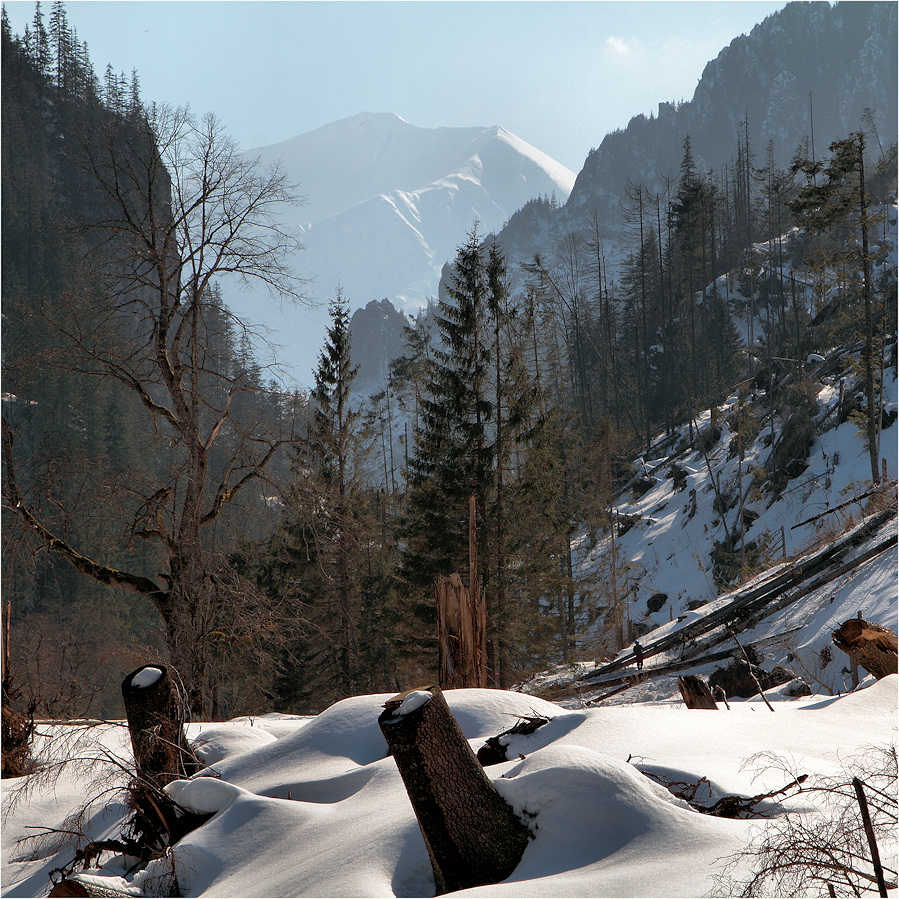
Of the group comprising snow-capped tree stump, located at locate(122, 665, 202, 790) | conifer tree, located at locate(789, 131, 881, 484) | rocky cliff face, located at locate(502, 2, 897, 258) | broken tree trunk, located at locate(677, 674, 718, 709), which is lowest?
broken tree trunk, located at locate(677, 674, 718, 709)

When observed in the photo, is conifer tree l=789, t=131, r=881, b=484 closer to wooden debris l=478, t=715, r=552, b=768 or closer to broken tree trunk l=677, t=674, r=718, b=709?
broken tree trunk l=677, t=674, r=718, b=709

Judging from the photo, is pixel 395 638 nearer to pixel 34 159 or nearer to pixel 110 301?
pixel 110 301

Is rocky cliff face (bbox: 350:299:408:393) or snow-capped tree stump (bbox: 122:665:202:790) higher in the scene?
rocky cliff face (bbox: 350:299:408:393)

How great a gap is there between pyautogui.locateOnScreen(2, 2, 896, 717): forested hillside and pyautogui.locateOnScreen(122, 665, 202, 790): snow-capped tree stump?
9.76ft

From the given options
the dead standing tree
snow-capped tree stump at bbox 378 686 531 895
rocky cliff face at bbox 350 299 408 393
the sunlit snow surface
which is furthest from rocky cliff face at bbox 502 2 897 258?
snow-capped tree stump at bbox 378 686 531 895

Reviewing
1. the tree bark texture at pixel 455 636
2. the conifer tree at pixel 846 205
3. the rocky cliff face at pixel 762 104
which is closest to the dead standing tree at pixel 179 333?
the tree bark texture at pixel 455 636

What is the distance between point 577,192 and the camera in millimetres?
132500

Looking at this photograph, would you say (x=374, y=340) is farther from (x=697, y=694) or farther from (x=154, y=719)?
(x=154, y=719)

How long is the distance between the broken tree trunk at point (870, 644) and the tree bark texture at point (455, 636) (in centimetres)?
387

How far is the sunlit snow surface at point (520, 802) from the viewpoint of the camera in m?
2.62

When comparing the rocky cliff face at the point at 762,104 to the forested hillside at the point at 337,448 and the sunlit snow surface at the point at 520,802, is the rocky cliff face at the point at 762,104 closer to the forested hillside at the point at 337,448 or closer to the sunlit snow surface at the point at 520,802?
the forested hillside at the point at 337,448

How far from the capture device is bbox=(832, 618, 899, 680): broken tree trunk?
6.02m

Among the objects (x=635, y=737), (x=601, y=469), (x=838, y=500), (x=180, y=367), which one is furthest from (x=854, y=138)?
(x=635, y=737)

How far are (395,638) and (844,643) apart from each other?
12609mm
